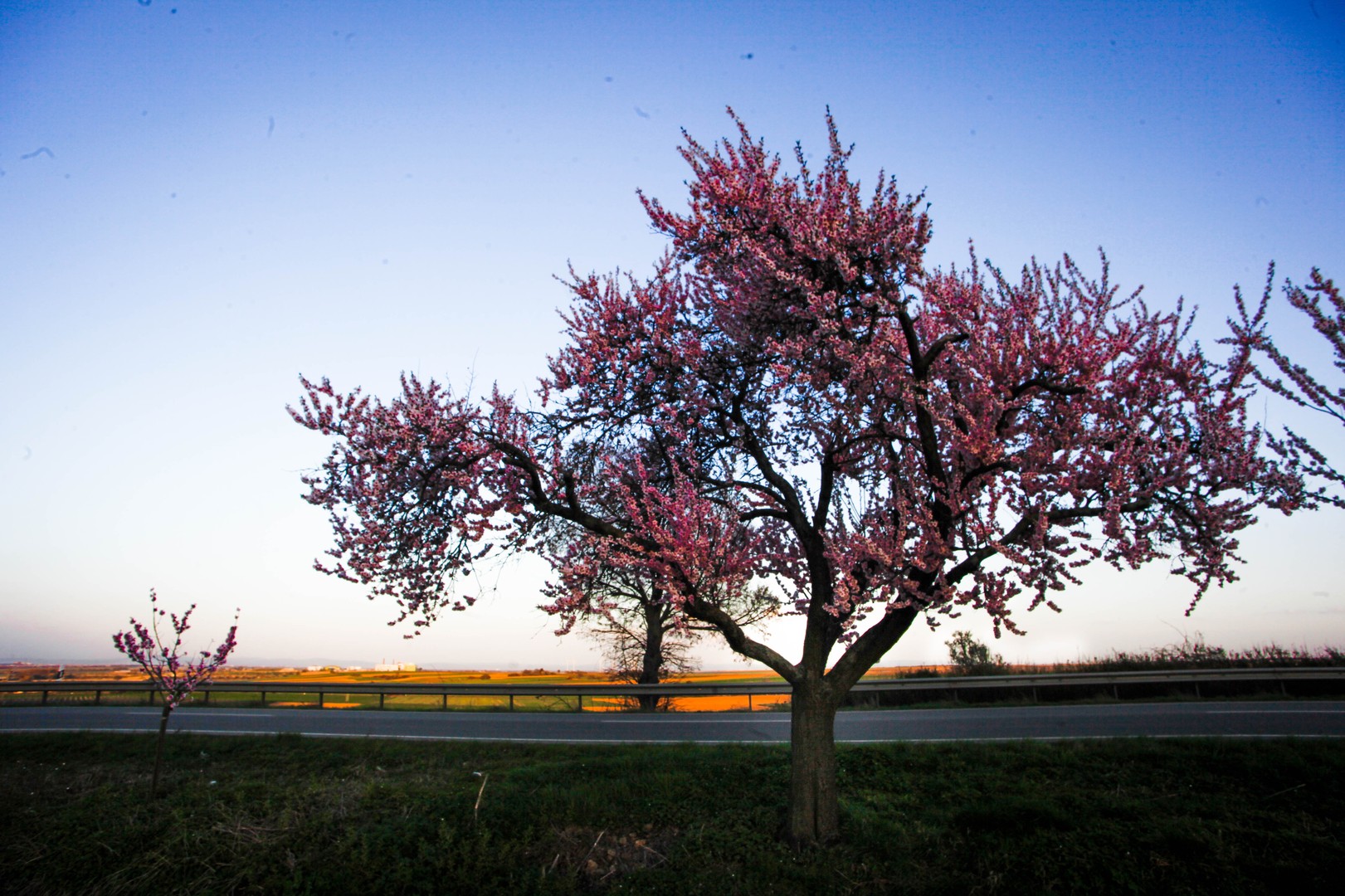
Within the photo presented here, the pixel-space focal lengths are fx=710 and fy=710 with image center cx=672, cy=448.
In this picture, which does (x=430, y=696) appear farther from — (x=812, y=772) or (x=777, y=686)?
(x=812, y=772)

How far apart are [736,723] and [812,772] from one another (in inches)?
431

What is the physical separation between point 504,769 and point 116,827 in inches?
226

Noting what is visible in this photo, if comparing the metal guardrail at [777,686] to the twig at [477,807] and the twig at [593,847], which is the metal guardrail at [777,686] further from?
the twig at [593,847]

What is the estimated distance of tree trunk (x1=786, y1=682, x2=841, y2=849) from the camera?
8.90m

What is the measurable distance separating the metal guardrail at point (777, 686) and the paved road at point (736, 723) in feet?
3.16

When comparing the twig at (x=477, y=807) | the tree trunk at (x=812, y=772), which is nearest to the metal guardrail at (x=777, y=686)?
the twig at (x=477, y=807)

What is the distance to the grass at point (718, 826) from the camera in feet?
25.9

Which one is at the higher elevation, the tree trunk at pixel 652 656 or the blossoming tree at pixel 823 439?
the blossoming tree at pixel 823 439

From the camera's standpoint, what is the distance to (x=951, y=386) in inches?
355

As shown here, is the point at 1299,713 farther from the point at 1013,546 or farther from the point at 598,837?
the point at 598,837

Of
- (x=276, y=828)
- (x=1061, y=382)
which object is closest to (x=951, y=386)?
(x=1061, y=382)

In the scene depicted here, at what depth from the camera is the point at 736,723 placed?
19453 millimetres

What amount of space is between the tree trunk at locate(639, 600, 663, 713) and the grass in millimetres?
11543

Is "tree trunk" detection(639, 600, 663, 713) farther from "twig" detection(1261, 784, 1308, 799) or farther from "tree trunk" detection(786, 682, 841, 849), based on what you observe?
"twig" detection(1261, 784, 1308, 799)
